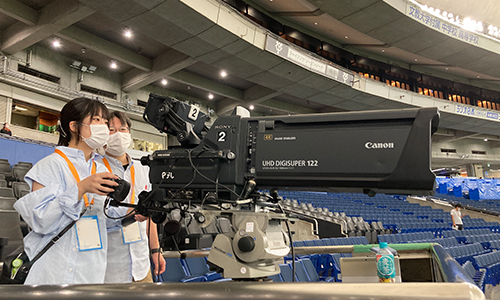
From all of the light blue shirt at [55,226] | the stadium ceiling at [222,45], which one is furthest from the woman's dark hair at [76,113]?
the stadium ceiling at [222,45]

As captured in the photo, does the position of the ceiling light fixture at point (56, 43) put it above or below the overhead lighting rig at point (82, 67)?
above

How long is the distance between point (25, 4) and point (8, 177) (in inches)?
216

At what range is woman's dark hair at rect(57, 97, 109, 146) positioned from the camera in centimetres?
140

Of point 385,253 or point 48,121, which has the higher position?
point 48,121

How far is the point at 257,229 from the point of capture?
1.10 m

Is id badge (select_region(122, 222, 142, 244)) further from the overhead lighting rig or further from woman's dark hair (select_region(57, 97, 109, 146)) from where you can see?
the overhead lighting rig

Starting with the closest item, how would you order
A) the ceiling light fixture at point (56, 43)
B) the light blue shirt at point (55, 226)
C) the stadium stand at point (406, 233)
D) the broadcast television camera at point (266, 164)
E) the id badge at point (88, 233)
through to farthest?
the broadcast television camera at point (266, 164) → the light blue shirt at point (55, 226) → the id badge at point (88, 233) → the stadium stand at point (406, 233) → the ceiling light fixture at point (56, 43)

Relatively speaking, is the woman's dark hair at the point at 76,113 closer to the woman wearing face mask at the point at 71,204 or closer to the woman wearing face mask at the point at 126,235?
the woman wearing face mask at the point at 71,204

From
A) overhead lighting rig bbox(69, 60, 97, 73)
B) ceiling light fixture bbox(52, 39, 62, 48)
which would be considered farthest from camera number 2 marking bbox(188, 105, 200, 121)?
overhead lighting rig bbox(69, 60, 97, 73)

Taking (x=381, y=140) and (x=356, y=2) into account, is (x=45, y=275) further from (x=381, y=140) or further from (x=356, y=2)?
(x=356, y=2)

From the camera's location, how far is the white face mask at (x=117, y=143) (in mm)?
1745

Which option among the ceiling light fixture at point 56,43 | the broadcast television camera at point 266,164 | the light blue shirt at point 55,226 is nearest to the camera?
the broadcast television camera at point 266,164

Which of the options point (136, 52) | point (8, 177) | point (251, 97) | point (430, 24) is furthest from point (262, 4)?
point (8, 177)

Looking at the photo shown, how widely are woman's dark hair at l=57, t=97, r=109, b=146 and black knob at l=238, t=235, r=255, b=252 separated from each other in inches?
32.6
